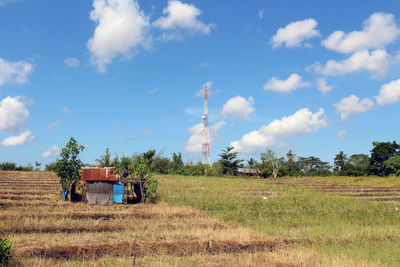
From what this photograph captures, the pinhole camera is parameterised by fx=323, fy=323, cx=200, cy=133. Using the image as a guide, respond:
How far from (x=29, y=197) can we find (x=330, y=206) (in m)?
15.1

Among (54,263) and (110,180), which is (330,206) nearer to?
(110,180)

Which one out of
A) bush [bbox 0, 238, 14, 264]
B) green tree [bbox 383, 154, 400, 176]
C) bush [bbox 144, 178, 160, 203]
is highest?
green tree [bbox 383, 154, 400, 176]

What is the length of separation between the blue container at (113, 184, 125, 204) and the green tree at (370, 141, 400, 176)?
3824cm

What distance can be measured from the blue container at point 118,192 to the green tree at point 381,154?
38241mm

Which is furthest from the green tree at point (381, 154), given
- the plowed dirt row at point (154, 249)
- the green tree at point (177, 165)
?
the plowed dirt row at point (154, 249)

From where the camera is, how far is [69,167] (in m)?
16.4

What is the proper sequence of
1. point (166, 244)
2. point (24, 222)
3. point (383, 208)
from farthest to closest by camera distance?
point (383, 208) < point (24, 222) < point (166, 244)

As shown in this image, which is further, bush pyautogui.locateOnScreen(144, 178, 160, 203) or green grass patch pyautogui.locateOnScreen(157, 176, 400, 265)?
bush pyautogui.locateOnScreen(144, 178, 160, 203)

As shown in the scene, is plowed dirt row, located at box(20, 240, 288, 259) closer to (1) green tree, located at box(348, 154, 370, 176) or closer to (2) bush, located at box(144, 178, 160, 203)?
(2) bush, located at box(144, 178, 160, 203)

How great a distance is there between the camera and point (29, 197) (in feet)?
53.5

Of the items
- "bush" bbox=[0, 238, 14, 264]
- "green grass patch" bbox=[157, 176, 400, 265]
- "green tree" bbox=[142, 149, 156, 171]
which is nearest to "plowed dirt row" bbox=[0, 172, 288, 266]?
"bush" bbox=[0, 238, 14, 264]

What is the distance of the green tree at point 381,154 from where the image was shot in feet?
139

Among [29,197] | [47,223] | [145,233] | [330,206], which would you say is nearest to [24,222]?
[47,223]

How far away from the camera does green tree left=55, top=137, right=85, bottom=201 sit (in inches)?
640
